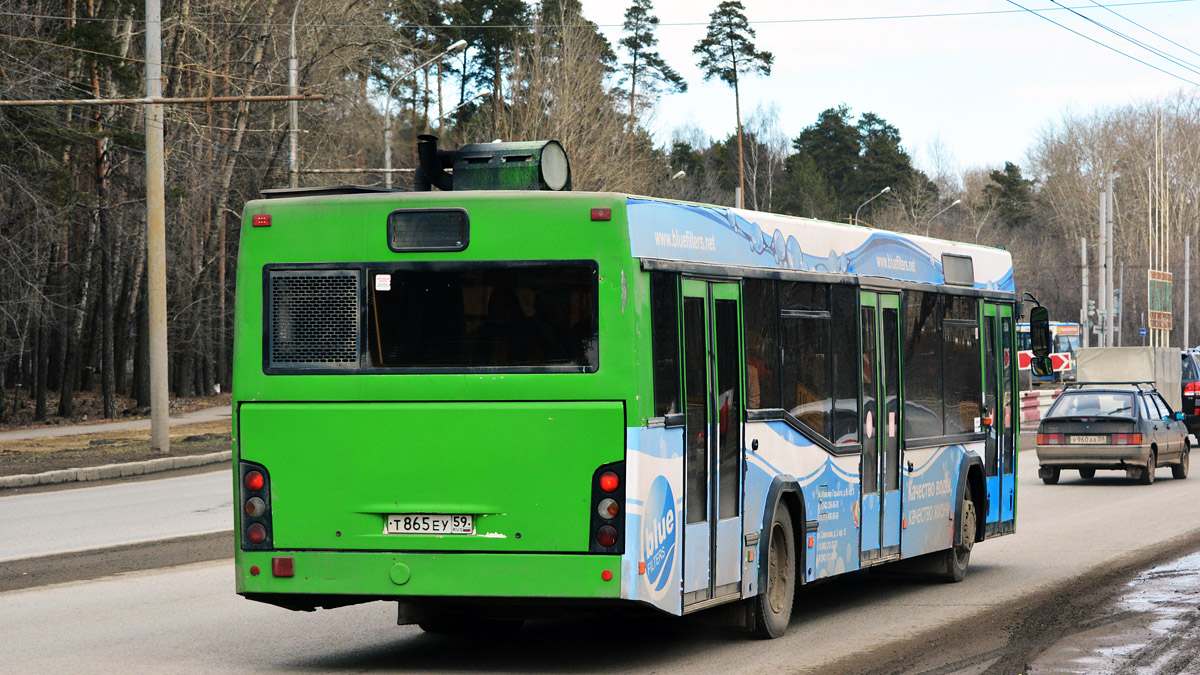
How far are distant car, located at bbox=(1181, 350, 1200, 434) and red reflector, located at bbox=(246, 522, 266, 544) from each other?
30.2 meters

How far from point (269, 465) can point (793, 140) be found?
109 meters

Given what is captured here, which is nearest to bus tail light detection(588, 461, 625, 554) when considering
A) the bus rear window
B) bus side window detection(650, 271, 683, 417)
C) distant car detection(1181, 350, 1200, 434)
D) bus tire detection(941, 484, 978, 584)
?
bus side window detection(650, 271, 683, 417)

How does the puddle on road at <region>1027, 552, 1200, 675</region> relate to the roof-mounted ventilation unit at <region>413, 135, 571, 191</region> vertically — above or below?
below

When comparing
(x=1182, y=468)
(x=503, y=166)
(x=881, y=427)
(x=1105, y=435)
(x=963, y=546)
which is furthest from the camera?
(x=1182, y=468)

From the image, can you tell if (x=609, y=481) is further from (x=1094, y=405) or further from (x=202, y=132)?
(x=202, y=132)

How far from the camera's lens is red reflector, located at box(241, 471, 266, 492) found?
27.1 ft

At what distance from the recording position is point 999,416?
45.2ft

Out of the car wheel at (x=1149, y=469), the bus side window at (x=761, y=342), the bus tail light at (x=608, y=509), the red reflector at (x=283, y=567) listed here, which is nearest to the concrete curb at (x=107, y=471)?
the bus side window at (x=761, y=342)

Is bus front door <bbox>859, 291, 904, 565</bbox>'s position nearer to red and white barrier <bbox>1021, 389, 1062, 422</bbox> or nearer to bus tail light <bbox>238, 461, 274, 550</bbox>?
bus tail light <bbox>238, 461, 274, 550</bbox>

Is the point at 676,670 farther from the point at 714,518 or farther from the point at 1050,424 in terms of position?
the point at 1050,424

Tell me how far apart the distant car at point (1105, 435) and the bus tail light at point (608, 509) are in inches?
716

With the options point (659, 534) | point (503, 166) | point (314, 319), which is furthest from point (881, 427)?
point (314, 319)

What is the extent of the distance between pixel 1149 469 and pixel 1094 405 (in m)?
1.34

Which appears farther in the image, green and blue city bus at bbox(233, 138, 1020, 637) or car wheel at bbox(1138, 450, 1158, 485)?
car wheel at bbox(1138, 450, 1158, 485)
